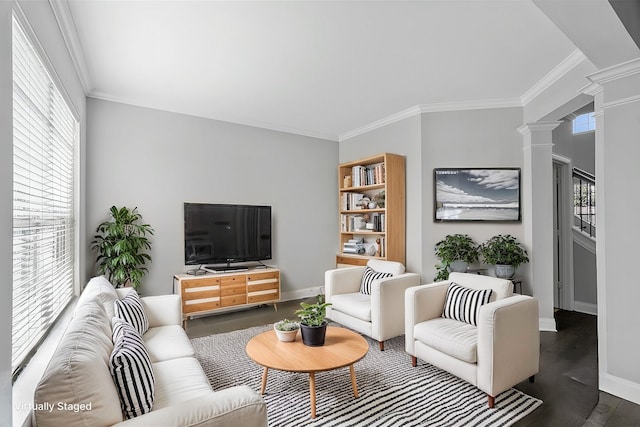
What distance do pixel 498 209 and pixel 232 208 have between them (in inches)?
133

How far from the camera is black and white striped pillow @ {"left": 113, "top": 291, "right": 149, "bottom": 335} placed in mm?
2312

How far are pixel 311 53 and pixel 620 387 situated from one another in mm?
3447

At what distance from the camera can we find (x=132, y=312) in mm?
2393

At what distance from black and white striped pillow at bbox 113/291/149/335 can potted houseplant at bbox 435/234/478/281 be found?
10.1 ft

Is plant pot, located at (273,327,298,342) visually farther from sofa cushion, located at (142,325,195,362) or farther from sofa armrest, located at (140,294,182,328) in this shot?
sofa armrest, located at (140,294,182,328)

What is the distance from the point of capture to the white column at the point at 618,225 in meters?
2.37

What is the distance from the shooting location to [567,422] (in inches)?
83.4

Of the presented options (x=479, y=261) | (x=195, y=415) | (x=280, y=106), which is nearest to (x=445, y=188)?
(x=479, y=261)

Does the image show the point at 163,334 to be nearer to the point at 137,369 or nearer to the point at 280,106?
the point at 137,369

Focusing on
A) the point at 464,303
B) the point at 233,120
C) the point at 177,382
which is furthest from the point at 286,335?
the point at 233,120

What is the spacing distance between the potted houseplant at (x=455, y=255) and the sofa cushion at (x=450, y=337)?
1.15 m

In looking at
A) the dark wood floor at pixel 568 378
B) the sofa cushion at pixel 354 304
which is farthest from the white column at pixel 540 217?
the sofa cushion at pixel 354 304

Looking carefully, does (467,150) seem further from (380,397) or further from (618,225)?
(380,397)

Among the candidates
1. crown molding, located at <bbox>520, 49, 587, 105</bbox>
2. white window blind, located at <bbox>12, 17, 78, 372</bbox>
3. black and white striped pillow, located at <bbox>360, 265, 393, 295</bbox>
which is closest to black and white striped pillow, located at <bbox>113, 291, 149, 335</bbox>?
white window blind, located at <bbox>12, 17, 78, 372</bbox>
